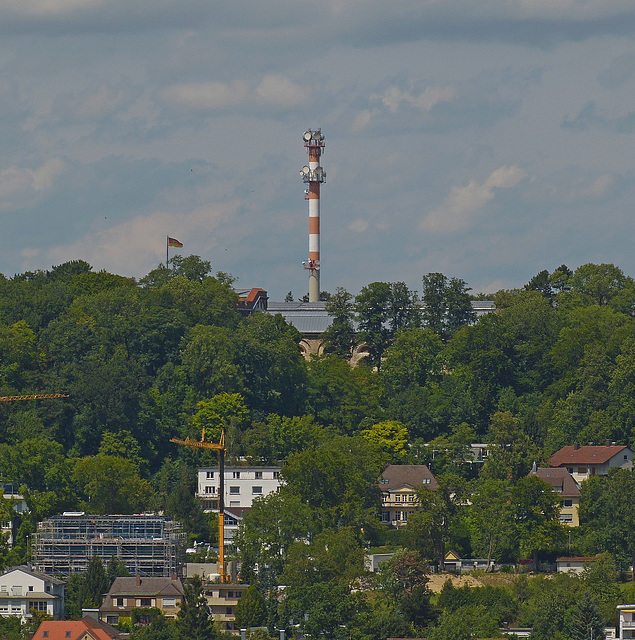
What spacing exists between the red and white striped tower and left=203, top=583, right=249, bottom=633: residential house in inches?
2235

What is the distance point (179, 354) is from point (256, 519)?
24588 millimetres

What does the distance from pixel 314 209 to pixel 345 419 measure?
33477 mm

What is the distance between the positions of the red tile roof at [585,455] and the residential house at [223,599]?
20680 mm

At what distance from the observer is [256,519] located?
87.1 metres

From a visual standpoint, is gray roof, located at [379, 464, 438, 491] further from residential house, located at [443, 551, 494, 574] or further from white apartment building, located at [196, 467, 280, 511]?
residential house, located at [443, 551, 494, 574]

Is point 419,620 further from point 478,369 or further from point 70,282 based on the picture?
point 70,282

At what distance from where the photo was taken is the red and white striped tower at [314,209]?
138375 millimetres

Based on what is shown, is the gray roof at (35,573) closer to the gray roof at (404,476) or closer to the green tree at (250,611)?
the green tree at (250,611)

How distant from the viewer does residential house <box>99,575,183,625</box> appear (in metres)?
83.4

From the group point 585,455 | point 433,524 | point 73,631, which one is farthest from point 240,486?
point 73,631

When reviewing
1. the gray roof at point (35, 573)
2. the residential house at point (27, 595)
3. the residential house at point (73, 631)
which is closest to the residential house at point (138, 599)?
the residential house at point (27, 595)

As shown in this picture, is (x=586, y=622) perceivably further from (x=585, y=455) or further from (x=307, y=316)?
(x=307, y=316)

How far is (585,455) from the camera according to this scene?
97688 millimetres

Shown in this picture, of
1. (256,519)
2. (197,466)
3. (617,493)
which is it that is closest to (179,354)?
(197,466)
